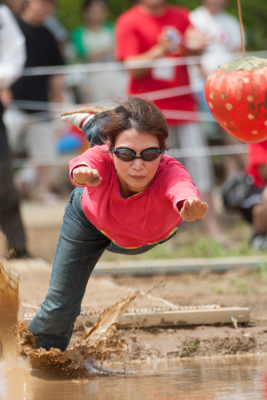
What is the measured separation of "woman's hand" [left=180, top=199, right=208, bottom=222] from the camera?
2.26 meters

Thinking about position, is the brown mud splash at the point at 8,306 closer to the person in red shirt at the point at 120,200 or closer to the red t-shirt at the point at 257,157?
the person in red shirt at the point at 120,200

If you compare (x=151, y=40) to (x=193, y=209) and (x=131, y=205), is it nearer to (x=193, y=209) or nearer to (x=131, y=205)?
(x=131, y=205)

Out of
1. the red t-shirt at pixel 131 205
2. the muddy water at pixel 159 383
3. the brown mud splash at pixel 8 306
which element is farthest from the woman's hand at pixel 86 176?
the brown mud splash at pixel 8 306

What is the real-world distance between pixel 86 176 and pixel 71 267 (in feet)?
2.24

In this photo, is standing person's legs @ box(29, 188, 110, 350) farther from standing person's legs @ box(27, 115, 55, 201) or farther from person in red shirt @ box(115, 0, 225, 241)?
standing person's legs @ box(27, 115, 55, 201)

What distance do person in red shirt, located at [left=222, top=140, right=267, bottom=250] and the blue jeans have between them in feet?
9.54

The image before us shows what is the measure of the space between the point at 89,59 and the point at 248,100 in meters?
5.21

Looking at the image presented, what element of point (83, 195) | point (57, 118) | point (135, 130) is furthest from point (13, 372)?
point (57, 118)

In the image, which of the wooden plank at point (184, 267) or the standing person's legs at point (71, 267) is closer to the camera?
the standing person's legs at point (71, 267)

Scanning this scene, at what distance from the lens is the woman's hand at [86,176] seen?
2.43 m

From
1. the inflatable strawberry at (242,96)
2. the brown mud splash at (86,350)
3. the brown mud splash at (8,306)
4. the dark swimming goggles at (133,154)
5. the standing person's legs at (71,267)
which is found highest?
the inflatable strawberry at (242,96)

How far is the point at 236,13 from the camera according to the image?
1001 centimetres

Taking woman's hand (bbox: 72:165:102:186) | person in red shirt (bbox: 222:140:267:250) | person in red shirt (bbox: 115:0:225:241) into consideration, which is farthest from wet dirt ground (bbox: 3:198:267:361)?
person in red shirt (bbox: 115:0:225:241)

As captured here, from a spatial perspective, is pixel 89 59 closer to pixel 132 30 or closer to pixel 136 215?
pixel 132 30
